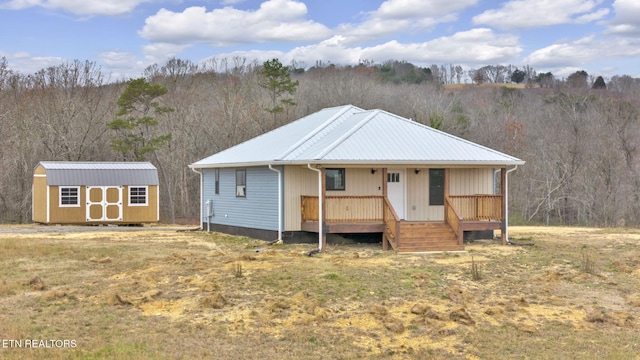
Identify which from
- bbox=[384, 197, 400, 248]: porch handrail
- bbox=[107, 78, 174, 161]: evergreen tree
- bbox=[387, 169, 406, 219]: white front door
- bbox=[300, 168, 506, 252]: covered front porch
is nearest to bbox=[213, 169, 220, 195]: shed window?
bbox=[300, 168, 506, 252]: covered front porch

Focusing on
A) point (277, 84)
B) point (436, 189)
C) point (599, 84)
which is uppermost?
point (599, 84)

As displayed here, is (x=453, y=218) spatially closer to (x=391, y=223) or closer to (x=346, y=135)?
(x=391, y=223)

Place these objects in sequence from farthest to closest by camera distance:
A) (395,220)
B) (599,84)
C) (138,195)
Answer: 1. (599,84)
2. (138,195)
3. (395,220)

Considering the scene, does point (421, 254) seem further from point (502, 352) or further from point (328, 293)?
point (502, 352)

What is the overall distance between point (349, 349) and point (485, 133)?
140 ft

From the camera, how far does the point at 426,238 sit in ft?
60.9

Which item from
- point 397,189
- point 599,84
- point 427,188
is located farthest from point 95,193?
point 599,84

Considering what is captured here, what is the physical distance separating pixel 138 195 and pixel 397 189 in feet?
44.2

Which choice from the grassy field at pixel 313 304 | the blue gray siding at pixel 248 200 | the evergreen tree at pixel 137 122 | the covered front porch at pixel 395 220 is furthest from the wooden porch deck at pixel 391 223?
the evergreen tree at pixel 137 122

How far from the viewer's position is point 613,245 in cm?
2064

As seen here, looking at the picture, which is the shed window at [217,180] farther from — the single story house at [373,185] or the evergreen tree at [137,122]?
the evergreen tree at [137,122]

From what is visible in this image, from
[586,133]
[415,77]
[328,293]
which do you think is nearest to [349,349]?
[328,293]

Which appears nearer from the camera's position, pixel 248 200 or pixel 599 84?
pixel 248 200

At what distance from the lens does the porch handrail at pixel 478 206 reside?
19766mm
